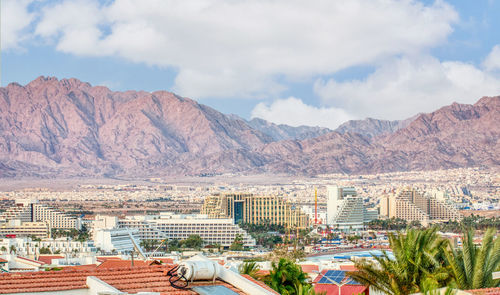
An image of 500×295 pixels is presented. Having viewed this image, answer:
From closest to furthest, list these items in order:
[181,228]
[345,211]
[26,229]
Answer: [181,228] < [26,229] < [345,211]

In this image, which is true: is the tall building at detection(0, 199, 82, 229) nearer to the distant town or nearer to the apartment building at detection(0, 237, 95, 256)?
the distant town

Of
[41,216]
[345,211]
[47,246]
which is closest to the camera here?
[47,246]

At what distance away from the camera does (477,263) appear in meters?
16.2

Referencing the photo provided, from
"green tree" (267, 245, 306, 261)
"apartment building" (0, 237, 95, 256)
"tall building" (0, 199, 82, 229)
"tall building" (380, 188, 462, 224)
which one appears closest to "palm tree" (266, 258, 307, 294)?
"green tree" (267, 245, 306, 261)

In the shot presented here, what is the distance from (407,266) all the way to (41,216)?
9332 cm

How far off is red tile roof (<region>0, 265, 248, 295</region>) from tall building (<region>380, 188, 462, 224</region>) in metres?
120

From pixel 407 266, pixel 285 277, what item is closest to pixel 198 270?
pixel 407 266

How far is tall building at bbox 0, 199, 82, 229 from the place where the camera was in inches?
4027

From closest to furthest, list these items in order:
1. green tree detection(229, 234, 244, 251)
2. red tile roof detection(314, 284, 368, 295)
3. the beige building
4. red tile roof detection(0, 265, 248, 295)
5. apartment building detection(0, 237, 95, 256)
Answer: red tile roof detection(0, 265, 248, 295) < red tile roof detection(314, 284, 368, 295) < apartment building detection(0, 237, 95, 256) < green tree detection(229, 234, 244, 251) < the beige building

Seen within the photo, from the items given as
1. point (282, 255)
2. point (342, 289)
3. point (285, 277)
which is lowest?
point (282, 255)

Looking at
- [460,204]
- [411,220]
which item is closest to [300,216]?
[411,220]

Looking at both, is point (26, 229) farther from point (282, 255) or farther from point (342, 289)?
point (342, 289)

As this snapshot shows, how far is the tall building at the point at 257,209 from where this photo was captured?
11200cm

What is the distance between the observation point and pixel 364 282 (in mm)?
17453
